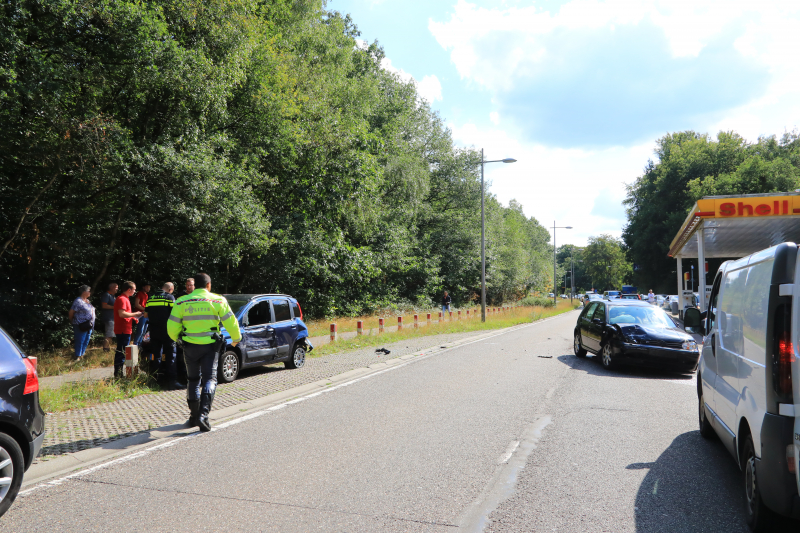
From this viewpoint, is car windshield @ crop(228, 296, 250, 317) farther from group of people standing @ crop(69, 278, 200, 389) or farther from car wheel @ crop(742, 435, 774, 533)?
car wheel @ crop(742, 435, 774, 533)

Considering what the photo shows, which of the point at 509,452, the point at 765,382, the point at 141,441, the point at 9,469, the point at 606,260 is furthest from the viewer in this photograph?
the point at 606,260

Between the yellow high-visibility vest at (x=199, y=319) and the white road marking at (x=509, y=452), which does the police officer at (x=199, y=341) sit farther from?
the white road marking at (x=509, y=452)

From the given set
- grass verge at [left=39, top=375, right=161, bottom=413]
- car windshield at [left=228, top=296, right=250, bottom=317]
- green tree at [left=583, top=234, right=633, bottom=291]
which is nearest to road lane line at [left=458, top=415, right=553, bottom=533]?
grass verge at [left=39, top=375, right=161, bottom=413]

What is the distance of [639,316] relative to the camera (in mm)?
12164

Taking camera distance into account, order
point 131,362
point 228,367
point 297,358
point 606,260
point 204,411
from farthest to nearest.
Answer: point 606,260
point 297,358
point 228,367
point 131,362
point 204,411

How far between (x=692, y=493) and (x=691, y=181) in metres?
53.2

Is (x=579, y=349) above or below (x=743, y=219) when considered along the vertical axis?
below

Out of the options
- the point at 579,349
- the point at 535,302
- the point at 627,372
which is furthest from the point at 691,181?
the point at 627,372

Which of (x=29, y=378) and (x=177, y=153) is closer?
(x=29, y=378)

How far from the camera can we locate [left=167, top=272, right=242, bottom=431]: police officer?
21.4ft

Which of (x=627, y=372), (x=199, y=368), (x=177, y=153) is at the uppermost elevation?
(x=177, y=153)

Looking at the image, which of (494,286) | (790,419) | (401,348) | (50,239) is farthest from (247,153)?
(494,286)

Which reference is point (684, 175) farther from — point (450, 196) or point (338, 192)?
point (338, 192)

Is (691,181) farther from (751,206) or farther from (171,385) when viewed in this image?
(171,385)
